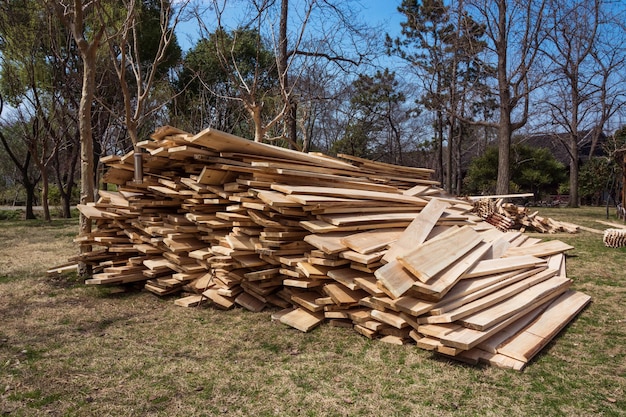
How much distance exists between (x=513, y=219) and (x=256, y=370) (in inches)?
379

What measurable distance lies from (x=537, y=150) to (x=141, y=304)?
87.7ft

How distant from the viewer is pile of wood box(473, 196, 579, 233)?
10.5 m

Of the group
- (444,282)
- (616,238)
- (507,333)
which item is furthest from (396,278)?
(616,238)

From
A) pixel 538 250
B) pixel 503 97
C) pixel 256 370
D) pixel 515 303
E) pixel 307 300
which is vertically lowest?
pixel 256 370

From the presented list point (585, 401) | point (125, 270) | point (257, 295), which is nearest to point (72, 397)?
point (257, 295)

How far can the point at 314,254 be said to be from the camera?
422 centimetres

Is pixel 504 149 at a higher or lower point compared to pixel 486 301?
higher

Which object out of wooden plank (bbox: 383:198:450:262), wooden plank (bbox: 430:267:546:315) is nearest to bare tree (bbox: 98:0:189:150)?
wooden plank (bbox: 383:198:450:262)

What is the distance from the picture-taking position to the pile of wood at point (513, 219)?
34.4 ft

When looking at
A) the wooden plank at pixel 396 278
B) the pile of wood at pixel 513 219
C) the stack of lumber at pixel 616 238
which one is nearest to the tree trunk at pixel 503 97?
the pile of wood at pixel 513 219

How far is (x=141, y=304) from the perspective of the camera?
5.08 metres

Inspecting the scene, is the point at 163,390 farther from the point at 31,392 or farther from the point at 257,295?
the point at 257,295

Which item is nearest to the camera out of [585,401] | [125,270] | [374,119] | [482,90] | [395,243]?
[585,401]

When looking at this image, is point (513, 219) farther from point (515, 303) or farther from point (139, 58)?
point (139, 58)
